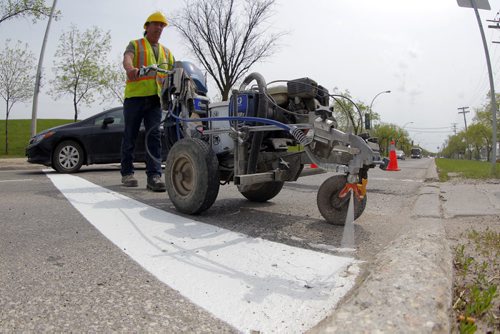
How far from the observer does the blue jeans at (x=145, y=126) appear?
480 centimetres

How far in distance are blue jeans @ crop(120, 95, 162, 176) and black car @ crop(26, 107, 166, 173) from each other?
2.99 meters

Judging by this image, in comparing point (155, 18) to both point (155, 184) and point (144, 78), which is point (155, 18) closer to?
point (144, 78)

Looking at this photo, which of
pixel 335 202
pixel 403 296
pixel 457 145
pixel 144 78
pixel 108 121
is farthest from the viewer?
pixel 457 145

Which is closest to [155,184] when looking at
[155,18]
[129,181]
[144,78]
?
[129,181]

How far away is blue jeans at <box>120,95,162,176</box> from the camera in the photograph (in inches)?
189

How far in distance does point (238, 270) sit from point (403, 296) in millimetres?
819

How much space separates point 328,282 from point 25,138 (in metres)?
30.9

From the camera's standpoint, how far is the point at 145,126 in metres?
4.97

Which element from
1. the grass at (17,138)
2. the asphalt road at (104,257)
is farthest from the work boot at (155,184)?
the grass at (17,138)

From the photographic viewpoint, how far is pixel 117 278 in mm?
1771

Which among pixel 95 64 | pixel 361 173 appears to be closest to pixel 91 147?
pixel 361 173

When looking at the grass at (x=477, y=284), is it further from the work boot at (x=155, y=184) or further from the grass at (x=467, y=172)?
the grass at (x=467, y=172)

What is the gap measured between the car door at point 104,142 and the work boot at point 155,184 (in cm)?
371

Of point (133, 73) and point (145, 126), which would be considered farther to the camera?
point (145, 126)
